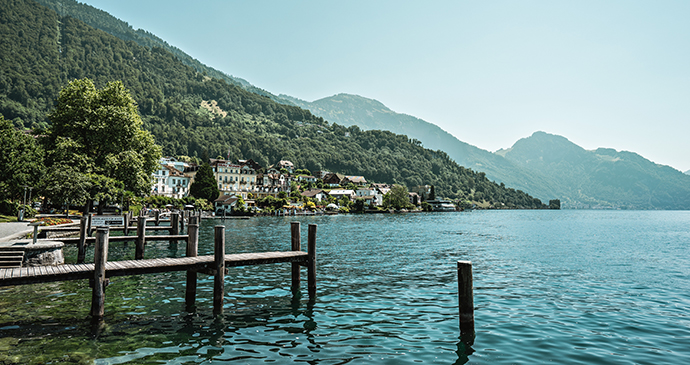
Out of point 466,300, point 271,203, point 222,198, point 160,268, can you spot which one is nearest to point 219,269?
point 160,268

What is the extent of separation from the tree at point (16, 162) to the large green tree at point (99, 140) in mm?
2007

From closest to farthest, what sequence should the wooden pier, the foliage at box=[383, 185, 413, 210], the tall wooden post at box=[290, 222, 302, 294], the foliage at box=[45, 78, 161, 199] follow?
the wooden pier, the tall wooden post at box=[290, 222, 302, 294], the foliage at box=[45, 78, 161, 199], the foliage at box=[383, 185, 413, 210]

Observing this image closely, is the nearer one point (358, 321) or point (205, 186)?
point (358, 321)

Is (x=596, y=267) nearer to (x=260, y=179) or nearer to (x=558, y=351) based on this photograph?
(x=558, y=351)

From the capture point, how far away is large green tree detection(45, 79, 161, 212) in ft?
149

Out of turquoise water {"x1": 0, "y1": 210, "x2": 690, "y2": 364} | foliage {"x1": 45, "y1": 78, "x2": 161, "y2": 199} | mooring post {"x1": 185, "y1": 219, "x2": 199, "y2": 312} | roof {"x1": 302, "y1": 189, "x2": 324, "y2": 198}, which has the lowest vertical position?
turquoise water {"x1": 0, "y1": 210, "x2": 690, "y2": 364}

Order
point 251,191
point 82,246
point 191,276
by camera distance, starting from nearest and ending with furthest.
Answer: point 191,276 < point 82,246 < point 251,191

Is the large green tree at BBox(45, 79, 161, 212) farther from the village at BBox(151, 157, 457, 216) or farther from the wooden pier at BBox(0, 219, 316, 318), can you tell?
the village at BBox(151, 157, 457, 216)

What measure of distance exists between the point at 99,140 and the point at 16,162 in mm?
9165

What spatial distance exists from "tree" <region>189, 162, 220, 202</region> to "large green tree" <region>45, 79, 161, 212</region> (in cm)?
6533

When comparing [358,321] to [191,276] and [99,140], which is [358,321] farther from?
[99,140]

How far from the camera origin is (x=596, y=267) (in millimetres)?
30203

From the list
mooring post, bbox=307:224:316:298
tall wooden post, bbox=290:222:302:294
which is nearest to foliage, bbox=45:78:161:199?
tall wooden post, bbox=290:222:302:294

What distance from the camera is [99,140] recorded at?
5044cm
